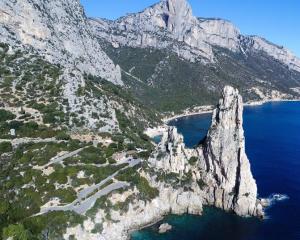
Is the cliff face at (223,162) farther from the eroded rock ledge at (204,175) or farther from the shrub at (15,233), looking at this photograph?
the shrub at (15,233)

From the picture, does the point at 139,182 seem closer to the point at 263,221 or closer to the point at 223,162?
the point at 223,162

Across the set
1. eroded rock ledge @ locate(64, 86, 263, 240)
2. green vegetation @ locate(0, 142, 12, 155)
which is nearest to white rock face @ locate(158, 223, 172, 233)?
eroded rock ledge @ locate(64, 86, 263, 240)

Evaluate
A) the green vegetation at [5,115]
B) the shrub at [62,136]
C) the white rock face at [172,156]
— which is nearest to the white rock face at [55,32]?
the green vegetation at [5,115]

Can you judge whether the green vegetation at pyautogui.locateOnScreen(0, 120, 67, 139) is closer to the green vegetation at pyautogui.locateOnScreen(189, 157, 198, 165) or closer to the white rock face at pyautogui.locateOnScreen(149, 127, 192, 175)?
the white rock face at pyautogui.locateOnScreen(149, 127, 192, 175)

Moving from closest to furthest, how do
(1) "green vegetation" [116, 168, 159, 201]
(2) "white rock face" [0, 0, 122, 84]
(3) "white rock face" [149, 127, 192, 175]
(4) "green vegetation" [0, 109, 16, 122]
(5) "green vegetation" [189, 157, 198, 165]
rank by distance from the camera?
1. (1) "green vegetation" [116, 168, 159, 201]
2. (3) "white rock face" [149, 127, 192, 175]
3. (5) "green vegetation" [189, 157, 198, 165]
4. (4) "green vegetation" [0, 109, 16, 122]
5. (2) "white rock face" [0, 0, 122, 84]

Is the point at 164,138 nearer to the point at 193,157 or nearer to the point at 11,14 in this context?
the point at 193,157

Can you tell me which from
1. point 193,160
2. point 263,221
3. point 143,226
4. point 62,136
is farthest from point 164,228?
point 62,136
